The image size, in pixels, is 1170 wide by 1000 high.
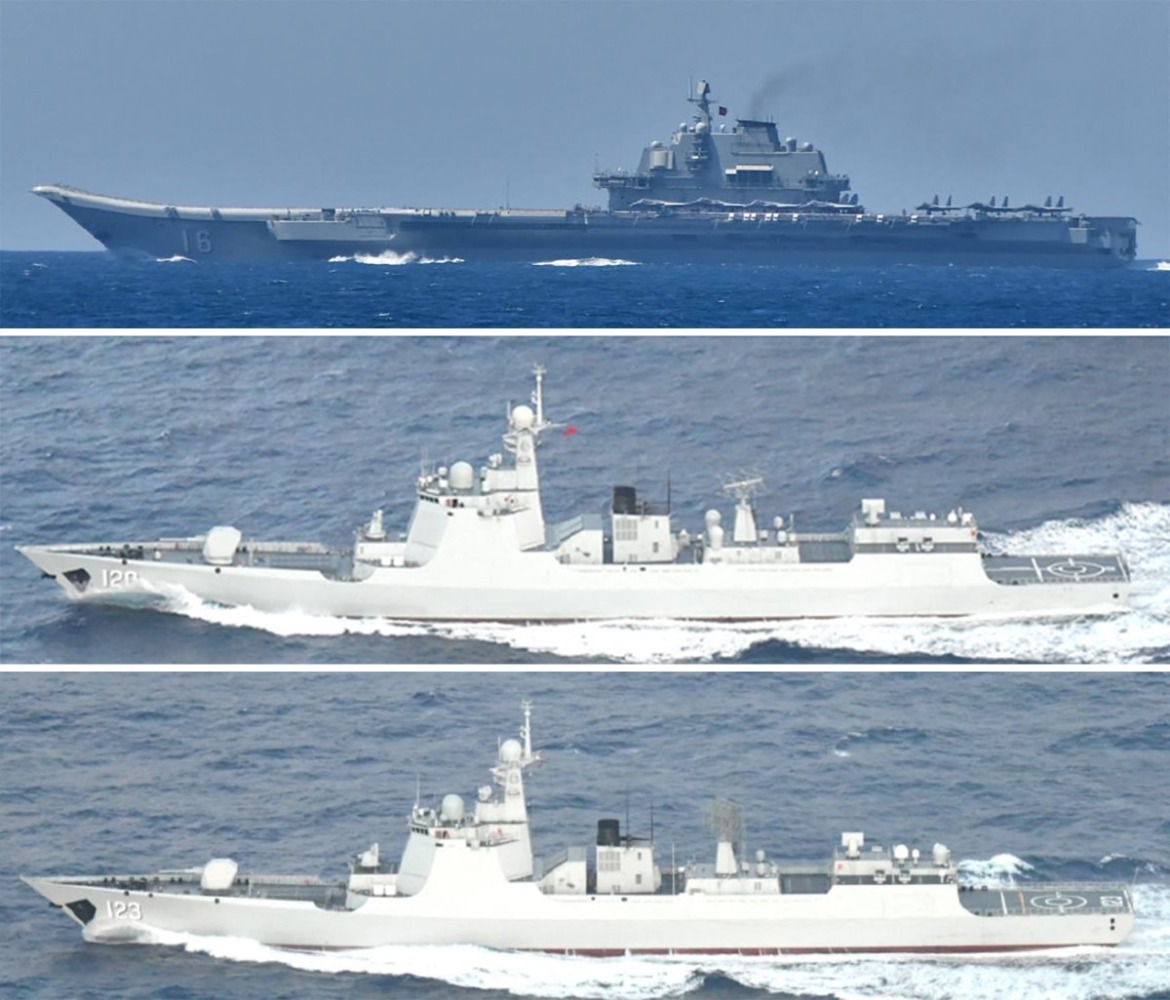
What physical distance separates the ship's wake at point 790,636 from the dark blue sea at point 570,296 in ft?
43.9

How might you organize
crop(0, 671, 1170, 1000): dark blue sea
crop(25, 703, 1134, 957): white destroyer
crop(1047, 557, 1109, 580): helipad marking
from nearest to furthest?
crop(0, 671, 1170, 1000): dark blue sea < crop(25, 703, 1134, 957): white destroyer < crop(1047, 557, 1109, 580): helipad marking

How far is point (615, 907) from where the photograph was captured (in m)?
25.3

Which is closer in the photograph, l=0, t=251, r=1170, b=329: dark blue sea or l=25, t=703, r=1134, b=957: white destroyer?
l=25, t=703, r=1134, b=957: white destroyer

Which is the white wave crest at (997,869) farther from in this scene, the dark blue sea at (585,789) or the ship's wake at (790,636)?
the ship's wake at (790,636)

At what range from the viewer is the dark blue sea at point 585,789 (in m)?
24.4

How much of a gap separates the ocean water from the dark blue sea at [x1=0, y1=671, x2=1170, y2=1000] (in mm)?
776

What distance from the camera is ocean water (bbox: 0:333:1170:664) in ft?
99.2

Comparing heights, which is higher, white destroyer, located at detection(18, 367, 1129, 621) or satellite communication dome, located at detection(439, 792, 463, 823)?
white destroyer, located at detection(18, 367, 1129, 621)

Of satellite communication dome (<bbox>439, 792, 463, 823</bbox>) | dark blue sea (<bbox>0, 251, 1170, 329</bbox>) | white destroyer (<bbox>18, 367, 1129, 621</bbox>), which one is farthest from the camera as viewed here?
dark blue sea (<bbox>0, 251, 1170, 329</bbox>)

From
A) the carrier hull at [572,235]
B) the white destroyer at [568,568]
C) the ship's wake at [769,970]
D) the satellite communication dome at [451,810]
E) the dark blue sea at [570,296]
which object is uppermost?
the carrier hull at [572,235]

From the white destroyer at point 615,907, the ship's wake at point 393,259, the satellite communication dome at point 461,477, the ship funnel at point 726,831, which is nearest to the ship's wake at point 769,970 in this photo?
the white destroyer at point 615,907

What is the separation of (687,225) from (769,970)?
38.2m

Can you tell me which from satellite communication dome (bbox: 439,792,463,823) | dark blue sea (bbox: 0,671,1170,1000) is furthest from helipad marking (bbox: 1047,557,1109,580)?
satellite communication dome (bbox: 439,792,463,823)

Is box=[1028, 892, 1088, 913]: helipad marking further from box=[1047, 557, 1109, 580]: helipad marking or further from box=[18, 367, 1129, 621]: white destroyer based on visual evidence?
box=[1047, 557, 1109, 580]: helipad marking
